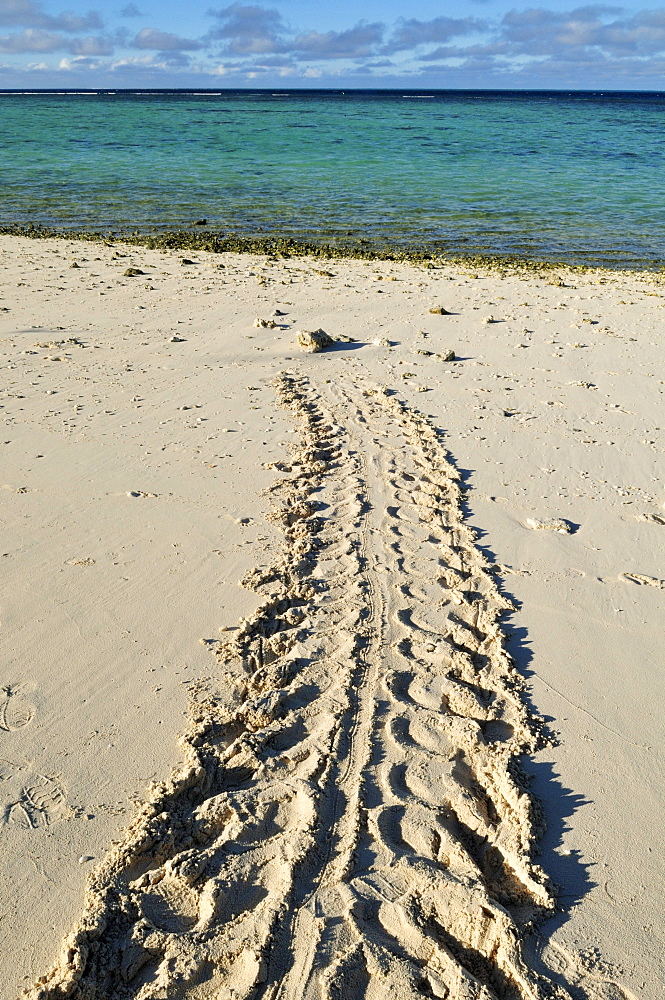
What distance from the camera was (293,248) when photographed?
14062 millimetres

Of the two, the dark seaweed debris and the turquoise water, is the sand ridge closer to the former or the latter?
the dark seaweed debris

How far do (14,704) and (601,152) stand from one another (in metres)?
37.6

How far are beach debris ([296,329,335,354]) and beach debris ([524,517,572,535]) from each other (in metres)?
4.04

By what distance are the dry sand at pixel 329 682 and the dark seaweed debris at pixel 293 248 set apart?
649cm

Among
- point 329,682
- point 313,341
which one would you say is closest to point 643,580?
point 329,682

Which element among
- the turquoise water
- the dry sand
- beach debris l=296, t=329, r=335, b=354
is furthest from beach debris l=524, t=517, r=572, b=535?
the turquoise water

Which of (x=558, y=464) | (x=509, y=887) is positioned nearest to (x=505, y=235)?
(x=558, y=464)

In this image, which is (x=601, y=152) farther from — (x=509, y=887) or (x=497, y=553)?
(x=509, y=887)

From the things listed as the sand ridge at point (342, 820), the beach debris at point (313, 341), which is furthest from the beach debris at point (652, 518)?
the beach debris at point (313, 341)

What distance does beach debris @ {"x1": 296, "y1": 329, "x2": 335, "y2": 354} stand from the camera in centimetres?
825

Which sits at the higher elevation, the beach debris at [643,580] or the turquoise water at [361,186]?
the turquoise water at [361,186]

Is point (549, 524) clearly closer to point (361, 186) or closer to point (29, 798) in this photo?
point (29, 798)

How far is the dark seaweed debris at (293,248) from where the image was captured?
1335 centimetres

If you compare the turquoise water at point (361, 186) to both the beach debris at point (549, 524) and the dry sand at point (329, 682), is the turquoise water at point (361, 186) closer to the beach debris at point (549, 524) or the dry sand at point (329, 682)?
the dry sand at point (329, 682)
